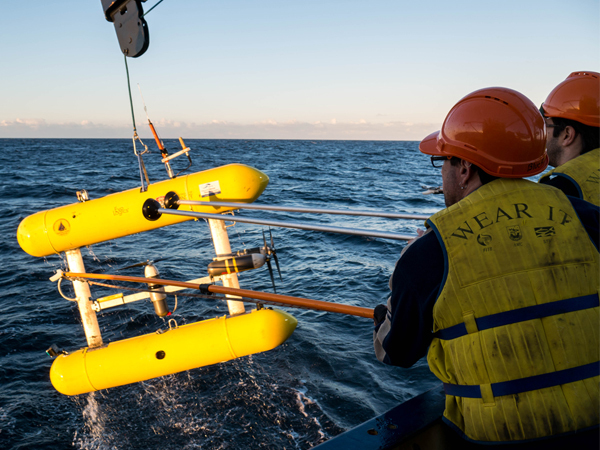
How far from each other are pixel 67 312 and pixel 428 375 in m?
6.47

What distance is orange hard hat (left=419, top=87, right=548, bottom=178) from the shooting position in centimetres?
132

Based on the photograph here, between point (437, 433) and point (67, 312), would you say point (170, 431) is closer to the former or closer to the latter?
point (437, 433)

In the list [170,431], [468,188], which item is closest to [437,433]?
[468,188]

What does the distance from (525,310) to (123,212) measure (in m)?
4.34

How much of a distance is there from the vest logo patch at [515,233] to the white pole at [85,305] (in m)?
4.85

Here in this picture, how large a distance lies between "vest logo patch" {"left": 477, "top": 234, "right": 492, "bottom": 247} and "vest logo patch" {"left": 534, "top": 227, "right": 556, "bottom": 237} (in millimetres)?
132

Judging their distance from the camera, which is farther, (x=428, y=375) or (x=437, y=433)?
(x=428, y=375)

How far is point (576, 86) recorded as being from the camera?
2.38 meters

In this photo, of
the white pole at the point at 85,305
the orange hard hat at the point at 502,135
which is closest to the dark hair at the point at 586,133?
the orange hard hat at the point at 502,135

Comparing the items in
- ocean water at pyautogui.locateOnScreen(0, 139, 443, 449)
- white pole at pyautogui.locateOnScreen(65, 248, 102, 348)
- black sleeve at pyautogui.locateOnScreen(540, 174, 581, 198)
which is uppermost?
black sleeve at pyautogui.locateOnScreen(540, 174, 581, 198)

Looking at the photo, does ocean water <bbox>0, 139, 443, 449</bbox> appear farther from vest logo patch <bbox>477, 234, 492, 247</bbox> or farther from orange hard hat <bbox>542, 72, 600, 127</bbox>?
orange hard hat <bbox>542, 72, 600, 127</bbox>

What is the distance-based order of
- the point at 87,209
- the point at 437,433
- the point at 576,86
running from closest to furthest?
the point at 437,433, the point at 576,86, the point at 87,209

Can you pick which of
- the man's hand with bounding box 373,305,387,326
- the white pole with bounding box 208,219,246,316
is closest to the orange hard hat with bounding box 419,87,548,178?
the man's hand with bounding box 373,305,387,326

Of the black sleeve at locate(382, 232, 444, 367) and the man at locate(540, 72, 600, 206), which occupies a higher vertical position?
the man at locate(540, 72, 600, 206)
